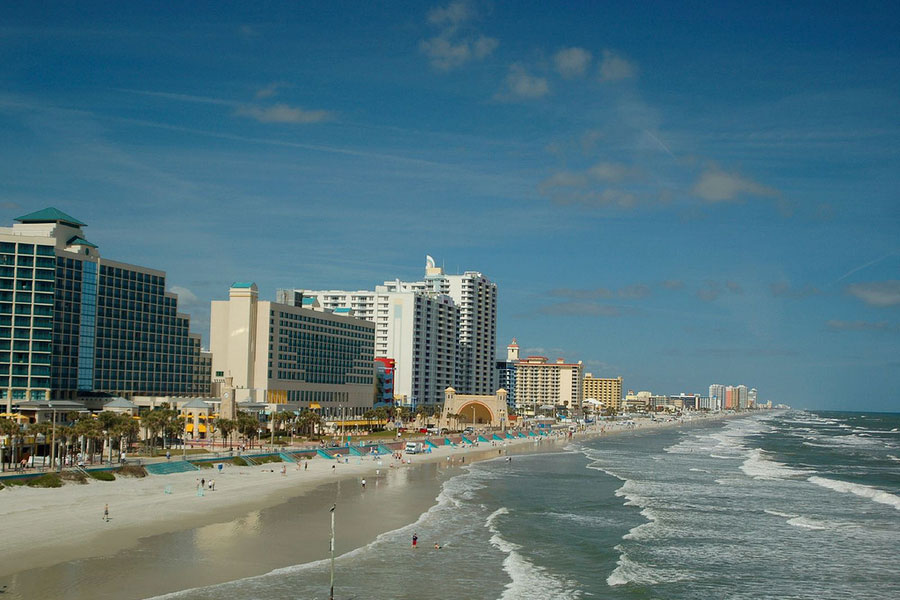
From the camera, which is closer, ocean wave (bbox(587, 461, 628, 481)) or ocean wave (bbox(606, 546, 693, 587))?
ocean wave (bbox(606, 546, 693, 587))

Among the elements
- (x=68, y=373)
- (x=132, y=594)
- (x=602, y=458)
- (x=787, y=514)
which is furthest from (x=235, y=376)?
(x=132, y=594)

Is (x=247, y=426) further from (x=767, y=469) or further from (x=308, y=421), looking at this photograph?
(x=767, y=469)

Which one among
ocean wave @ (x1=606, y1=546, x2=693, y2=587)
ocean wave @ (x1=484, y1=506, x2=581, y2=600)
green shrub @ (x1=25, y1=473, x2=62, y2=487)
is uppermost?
green shrub @ (x1=25, y1=473, x2=62, y2=487)

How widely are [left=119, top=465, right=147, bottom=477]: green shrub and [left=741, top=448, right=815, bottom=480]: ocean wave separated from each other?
59.6 metres

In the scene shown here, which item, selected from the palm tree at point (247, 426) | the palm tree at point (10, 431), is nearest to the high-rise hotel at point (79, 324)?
the palm tree at point (247, 426)

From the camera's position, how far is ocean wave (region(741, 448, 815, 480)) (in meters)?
92.1

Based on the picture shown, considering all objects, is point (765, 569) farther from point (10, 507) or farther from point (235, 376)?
point (235, 376)

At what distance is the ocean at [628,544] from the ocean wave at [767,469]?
1608mm

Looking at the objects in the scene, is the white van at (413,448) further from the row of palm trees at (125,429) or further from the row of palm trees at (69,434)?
the row of palm trees at (69,434)

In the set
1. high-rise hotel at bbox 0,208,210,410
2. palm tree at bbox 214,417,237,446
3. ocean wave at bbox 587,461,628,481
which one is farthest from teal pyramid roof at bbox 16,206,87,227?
ocean wave at bbox 587,461,628,481

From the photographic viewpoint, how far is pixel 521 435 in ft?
566

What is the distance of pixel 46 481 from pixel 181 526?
15.4m

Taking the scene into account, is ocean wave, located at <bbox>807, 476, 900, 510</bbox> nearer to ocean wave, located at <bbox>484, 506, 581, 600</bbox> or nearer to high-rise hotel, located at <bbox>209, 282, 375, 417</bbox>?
ocean wave, located at <bbox>484, 506, 581, 600</bbox>

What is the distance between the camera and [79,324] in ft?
362
